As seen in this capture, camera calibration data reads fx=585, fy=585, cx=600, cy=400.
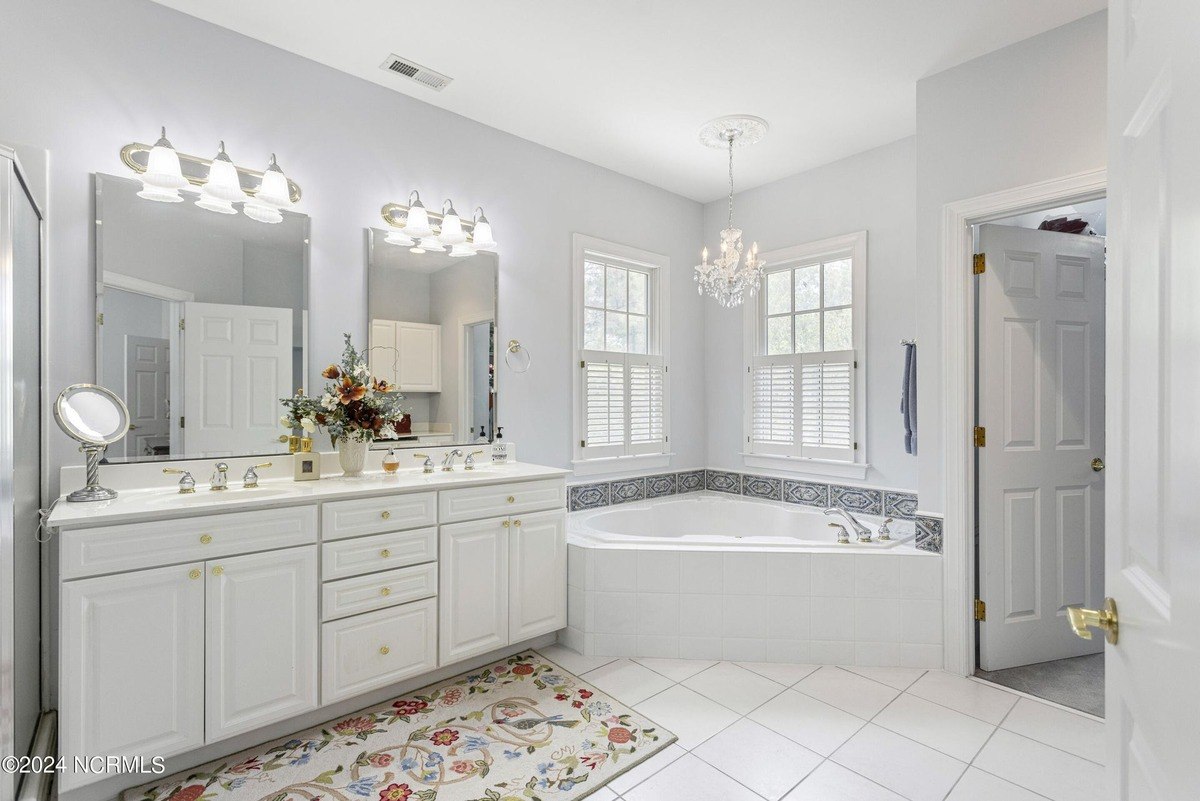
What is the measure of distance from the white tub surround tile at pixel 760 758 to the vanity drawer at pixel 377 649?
115cm

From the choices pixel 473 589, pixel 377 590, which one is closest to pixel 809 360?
pixel 473 589

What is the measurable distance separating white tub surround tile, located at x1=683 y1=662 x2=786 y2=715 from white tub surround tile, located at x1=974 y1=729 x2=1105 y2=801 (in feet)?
2.49

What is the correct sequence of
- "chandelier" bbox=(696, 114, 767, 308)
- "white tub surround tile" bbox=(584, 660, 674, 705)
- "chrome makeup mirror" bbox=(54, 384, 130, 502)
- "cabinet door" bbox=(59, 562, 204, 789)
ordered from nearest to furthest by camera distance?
"cabinet door" bbox=(59, 562, 204, 789), "chrome makeup mirror" bbox=(54, 384, 130, 502), "white tub surround tile" bbox=(584, 660, 674, 705), "chandelier" bbox=(696, 114, 767, 308)

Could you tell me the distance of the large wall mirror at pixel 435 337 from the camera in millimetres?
2881

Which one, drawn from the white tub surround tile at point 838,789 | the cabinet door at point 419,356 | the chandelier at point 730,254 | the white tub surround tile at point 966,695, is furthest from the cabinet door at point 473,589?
the white tub surround tile at point 966,695

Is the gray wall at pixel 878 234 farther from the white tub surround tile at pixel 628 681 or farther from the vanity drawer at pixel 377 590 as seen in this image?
the vanity drawer at pixel 377 590

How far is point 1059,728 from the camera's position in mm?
2189

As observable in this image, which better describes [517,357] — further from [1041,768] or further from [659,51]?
[1041,768]

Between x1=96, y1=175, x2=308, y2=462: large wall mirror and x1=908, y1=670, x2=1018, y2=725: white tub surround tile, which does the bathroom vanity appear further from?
x1=908, y1=670, x2=1018, y2=725: white tub surround tile

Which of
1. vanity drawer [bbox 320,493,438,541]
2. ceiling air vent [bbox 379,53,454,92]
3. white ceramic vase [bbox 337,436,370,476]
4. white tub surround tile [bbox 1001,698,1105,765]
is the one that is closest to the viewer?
white tub surround tile [bbox 1001,698,1105,765]

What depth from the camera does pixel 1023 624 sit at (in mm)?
Answer: 2707

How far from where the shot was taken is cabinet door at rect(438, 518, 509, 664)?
8.07ft

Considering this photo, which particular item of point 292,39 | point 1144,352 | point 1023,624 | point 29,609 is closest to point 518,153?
point 292,39

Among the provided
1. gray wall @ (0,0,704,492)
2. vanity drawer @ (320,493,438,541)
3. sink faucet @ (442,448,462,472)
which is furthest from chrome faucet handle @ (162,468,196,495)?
sink faucet @ (442,448,462,472)
